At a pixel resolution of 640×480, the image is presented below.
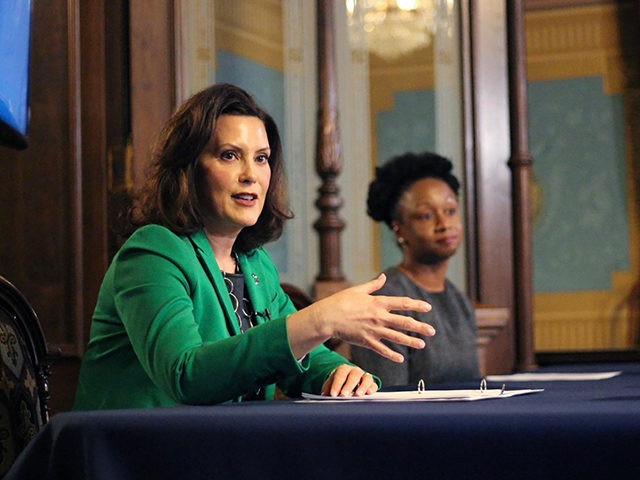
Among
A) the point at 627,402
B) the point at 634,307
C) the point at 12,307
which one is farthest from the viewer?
the point at 634,307

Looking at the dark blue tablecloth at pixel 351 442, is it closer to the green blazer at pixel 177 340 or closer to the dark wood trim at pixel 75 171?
the green blazer at pixel 177 340

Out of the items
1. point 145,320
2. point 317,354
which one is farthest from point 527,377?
point 145,320

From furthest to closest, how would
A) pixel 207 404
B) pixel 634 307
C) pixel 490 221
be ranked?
pixel 634 307 < pixel 490 221 < pixel 207 404

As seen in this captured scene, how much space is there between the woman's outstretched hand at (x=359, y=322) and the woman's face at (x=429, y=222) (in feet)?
6.00

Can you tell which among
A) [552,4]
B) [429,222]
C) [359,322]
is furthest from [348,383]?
[552,4]

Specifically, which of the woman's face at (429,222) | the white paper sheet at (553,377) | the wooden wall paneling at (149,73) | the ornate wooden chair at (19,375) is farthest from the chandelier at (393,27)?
the ornate wooden chair at (19,375)

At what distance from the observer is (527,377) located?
8.87 feet

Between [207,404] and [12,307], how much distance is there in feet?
1.95

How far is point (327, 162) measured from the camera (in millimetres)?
3996

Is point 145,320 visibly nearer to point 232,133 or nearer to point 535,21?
point 232,133

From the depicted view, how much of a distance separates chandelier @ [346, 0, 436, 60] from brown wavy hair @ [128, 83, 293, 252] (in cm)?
198

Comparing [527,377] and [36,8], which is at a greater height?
[36,8]

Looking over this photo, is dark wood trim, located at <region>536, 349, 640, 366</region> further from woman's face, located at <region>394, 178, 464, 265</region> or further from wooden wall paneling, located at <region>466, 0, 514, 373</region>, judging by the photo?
woman's face, located at <region>394, 178, 464, 265</region>

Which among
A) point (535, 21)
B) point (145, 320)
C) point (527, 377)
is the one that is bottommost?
point (527, 377)
